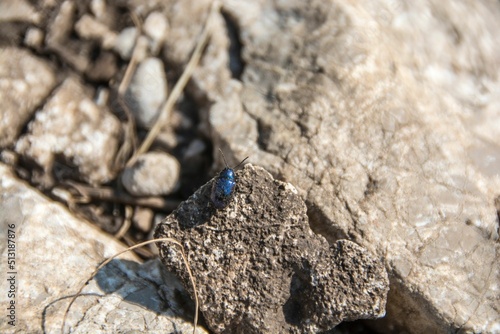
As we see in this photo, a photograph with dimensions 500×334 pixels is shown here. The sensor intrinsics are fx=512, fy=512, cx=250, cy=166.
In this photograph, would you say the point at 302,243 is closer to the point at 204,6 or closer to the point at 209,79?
→ the point at 209,79

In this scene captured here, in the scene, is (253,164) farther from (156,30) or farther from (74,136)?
(156,30)

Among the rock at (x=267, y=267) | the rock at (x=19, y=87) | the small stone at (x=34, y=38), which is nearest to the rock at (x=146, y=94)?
the rock at (x=19, y=87)

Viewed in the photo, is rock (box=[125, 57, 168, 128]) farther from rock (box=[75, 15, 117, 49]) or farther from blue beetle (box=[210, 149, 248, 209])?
blue beetle (box=[210, 149, 248, 209])

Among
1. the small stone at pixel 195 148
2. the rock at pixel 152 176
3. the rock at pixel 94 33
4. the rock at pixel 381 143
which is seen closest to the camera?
the rock at pixel 381 143

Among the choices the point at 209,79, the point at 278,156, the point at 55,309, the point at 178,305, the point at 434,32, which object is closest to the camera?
the point at 55,309

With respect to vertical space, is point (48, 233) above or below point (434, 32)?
below

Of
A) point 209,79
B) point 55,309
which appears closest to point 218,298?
point 55,309

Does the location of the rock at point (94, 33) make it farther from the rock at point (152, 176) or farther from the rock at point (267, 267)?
the rock at point (267, 267)
